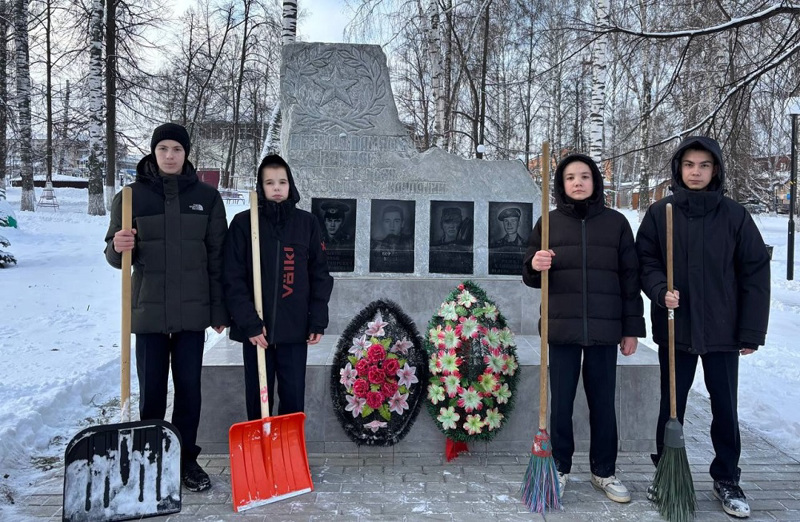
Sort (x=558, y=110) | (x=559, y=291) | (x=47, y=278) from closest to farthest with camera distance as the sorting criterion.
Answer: (x=559, y=291) → (x=47, y=278) → (x=558, y=110)

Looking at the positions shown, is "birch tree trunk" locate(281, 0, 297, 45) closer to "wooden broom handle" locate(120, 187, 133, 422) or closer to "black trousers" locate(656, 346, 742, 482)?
"wooden broom handle" locate(120, 187, 133, 422)

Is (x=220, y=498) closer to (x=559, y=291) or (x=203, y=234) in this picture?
(x=203, y=234)

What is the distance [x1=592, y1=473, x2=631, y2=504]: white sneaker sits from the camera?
3129 millimetres

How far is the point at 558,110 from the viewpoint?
87.0 ft

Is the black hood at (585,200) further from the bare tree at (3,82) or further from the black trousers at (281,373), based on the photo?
the bare tree at (3,82)

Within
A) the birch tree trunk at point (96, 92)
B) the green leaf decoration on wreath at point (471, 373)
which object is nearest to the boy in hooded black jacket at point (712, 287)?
the green leaf decoration on wreath at point (471, 373)

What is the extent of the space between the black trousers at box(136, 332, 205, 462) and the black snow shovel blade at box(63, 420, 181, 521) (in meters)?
0.28

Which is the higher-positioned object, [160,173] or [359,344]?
[160,173]

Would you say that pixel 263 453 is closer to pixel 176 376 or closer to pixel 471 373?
pixel 176 376

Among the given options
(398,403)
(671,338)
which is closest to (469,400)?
(398,403)

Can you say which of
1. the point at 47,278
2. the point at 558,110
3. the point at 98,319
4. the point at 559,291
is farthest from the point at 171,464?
the point at 558,110

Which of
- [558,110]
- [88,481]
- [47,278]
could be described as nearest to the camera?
[88,481]

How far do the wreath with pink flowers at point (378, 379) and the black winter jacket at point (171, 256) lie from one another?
0.90m

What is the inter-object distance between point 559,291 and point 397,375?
47.7 inches
